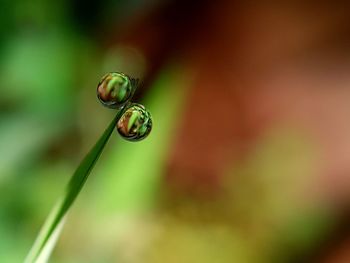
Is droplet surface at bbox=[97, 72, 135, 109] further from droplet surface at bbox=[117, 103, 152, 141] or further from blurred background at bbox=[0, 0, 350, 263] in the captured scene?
blurred background at bbox=[0, 0, 350, 263]

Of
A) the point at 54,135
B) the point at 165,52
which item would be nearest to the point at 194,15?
the point at 165,52

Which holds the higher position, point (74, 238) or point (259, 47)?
point (259, 47)

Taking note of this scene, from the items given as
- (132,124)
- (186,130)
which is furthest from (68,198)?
(186,130)

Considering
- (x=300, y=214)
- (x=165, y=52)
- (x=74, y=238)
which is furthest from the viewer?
(x=165, y=52)

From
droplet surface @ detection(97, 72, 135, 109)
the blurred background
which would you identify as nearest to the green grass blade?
droplet surface @ detection(97, 72, 135, 109)

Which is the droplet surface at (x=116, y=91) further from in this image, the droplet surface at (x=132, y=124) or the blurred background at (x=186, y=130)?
the blurred background at (x=186, y=130)

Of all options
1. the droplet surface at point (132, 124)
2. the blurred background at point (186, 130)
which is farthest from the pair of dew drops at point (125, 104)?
the blurred background at point (186, 130)

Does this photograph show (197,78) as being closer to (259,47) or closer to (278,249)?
(259,47)
